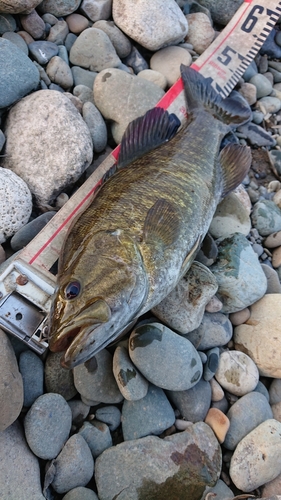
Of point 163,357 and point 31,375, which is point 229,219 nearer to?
point 163,357

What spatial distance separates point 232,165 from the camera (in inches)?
144

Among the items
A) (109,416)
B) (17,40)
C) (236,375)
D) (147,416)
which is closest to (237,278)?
(236,375)

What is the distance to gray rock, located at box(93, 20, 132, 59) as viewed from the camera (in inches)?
168

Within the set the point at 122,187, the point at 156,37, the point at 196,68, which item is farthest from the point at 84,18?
the point at 122,187

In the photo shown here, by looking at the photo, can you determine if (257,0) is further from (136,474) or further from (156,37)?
(136,474)

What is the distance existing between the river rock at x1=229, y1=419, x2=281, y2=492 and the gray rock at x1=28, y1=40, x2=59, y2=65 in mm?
3786

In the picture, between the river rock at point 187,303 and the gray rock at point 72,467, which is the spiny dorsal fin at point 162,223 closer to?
the river rock at point 187,303

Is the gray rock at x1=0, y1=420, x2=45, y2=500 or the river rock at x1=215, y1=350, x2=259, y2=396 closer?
the gray rock at x1=0, y1=420, x2=45, y2=500

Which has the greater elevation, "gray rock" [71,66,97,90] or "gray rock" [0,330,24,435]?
"gray rock" [71,66,97,90]

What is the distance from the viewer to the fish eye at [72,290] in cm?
221

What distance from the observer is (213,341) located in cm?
337

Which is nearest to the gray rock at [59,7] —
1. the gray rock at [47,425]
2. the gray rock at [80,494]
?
the gray rock at [47,425]

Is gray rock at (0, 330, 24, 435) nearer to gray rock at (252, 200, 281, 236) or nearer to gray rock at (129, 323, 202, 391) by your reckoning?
gray rock at (129, 323, 202, 391)

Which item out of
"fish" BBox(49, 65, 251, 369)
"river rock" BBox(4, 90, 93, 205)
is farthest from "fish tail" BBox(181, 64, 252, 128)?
"river rock" BBox(4, 90, 93, 205)
